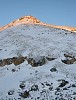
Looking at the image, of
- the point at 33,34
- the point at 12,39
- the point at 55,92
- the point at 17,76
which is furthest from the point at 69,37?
the point at 55,92

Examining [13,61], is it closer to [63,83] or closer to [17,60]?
[17,60]

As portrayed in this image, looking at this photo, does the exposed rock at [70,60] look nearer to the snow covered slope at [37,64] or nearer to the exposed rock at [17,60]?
the snow covered slope at [37,64]

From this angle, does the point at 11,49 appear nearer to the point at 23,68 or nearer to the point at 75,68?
the point at 23,68

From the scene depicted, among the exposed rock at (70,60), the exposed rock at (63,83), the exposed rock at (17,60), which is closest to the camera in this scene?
the exposed rock at (63,83)

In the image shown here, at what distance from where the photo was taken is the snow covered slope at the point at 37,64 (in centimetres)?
2518

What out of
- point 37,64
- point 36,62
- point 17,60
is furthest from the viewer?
point 17,60

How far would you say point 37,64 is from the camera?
32.1m

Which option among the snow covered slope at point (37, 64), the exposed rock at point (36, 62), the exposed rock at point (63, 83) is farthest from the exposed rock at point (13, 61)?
the exposed rock at point (63, 83)

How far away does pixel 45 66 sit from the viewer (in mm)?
31250

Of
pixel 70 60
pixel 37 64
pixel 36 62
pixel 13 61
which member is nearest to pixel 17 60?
pixel 13 61

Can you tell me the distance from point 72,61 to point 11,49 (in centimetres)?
1026

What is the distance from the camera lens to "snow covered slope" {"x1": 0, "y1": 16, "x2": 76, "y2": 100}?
25.2 metres

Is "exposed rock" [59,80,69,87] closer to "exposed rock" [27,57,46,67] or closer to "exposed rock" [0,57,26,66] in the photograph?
"exposed rock" [27,57,46,67]

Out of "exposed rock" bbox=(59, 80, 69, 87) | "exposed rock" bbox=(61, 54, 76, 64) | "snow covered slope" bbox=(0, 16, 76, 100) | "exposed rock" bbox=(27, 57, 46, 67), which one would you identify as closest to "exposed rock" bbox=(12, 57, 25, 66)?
"snow covered slope" bbox=(0, 16, 76, 100)
